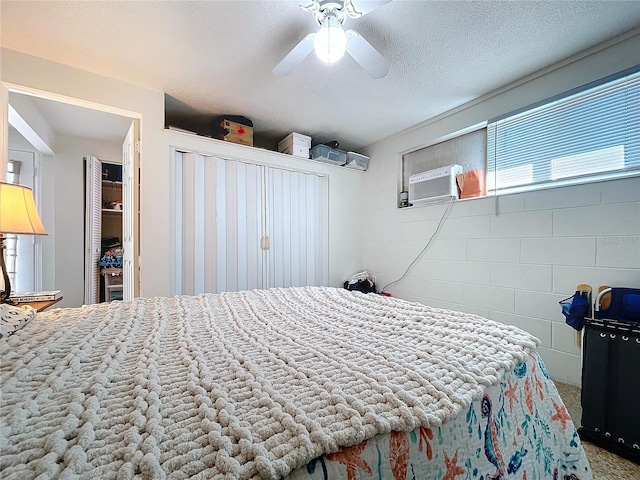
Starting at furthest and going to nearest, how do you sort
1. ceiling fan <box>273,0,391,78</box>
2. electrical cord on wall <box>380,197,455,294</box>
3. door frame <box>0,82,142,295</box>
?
electrical cord on wall <box>380,197,455,294</box> → door frame <box>0,82,142,295</box> → ceiling fan <box>273,0,391,78</box>

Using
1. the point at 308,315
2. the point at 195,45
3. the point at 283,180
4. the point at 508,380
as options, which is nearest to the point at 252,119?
the point at 283,180

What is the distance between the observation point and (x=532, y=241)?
A: 6.97ft

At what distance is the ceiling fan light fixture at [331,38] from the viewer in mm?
1445

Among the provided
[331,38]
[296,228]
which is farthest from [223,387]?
[296,228]

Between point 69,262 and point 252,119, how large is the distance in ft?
9.16

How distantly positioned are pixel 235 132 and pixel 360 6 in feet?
5.90

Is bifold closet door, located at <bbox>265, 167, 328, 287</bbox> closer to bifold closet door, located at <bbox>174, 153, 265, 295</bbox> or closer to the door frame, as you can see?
bifold closet door, located at <bbox>174, 153, 265, 295</bbox>

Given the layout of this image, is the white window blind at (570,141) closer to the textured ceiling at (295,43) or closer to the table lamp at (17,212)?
the textured ceiling at (295,43)

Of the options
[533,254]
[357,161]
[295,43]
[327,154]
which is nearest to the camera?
[295,43]

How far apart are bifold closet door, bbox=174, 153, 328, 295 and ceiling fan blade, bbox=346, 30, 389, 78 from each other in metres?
1.59

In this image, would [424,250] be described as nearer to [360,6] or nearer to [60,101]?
[360,6]

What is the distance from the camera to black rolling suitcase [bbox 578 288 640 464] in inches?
52.3

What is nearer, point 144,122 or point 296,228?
point 144,122

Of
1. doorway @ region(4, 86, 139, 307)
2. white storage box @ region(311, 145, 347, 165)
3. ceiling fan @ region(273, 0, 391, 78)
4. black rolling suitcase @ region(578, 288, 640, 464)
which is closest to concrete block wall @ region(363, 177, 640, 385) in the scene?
black rolling suitcase @ region(578, 288, 640, 464)
